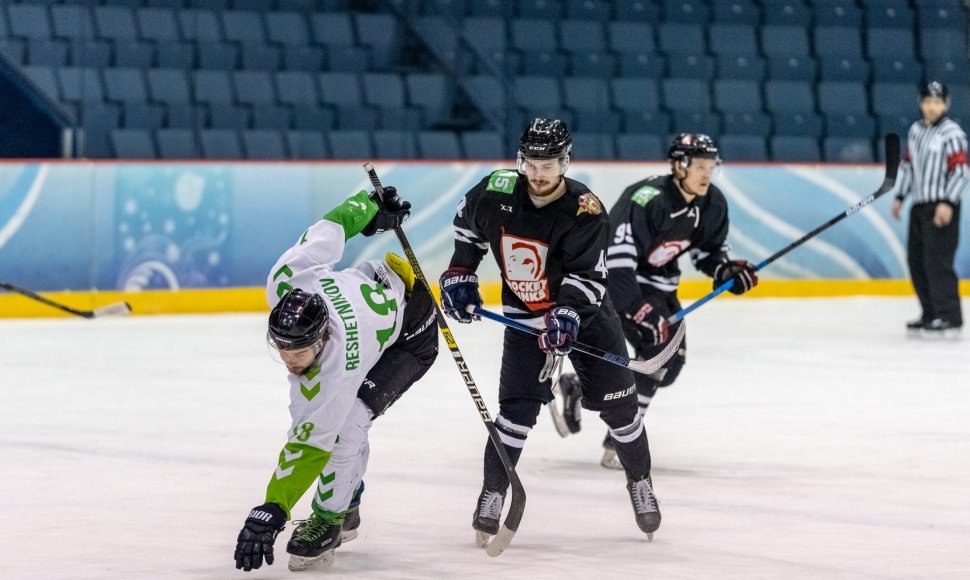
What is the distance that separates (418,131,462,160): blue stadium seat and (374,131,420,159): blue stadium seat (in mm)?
61

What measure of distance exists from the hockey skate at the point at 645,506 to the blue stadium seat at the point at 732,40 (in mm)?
→ 8084

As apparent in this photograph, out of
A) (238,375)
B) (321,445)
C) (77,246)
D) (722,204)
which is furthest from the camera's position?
(77,246)

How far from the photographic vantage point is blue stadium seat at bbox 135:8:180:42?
10289mm

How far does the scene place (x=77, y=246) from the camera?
29.7 ft

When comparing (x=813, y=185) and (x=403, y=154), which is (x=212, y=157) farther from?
(x=813, y=185)

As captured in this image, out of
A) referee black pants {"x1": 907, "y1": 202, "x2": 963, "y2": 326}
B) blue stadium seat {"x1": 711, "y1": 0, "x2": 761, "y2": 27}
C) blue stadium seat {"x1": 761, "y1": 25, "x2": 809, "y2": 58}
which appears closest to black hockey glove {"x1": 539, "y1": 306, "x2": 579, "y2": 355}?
referee black pants {"x1": 907, "y1": 202, "x2": 963, "y2": 326}

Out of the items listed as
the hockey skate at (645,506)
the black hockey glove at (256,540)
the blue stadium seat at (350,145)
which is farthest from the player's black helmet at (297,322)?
the blue stadium seat at (350,145)

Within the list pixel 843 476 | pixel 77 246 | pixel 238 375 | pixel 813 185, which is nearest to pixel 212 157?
pixel 77 246

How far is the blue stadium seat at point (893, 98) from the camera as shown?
1173cm

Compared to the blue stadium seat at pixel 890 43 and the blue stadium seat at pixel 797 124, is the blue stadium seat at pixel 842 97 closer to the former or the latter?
the blue stadium seat at pixel 797 124

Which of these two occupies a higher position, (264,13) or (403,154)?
(264,13)

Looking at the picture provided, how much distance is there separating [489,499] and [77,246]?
5.86 meters

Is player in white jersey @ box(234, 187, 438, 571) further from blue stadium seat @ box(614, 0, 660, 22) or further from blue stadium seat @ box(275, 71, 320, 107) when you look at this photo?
blue stadium seat @ box(614, 0, 660, 22)

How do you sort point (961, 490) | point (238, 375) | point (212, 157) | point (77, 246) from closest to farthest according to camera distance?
point (961, 490), point (238, 375), point (77, 246), point (212, 157)
